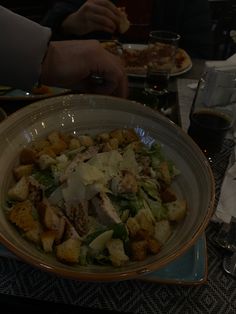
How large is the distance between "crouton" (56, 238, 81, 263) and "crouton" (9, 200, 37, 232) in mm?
61

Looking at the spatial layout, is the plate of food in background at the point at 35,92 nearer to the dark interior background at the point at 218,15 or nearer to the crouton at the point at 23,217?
the crouton at the point at 23,217

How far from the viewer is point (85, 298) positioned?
574mm

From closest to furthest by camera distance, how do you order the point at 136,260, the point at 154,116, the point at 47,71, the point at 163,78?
the point at 136,260 → the point at 154,116 → the point at 47,71 → the point at 163,78

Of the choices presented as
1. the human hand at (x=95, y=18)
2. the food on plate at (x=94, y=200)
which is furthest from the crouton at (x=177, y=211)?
the human hand at (x=95, y=18)

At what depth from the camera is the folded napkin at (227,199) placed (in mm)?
704

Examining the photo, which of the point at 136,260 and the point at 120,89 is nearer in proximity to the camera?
the point at 136,260

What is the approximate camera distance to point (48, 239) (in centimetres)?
55

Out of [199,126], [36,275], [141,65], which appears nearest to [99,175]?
[36,275]

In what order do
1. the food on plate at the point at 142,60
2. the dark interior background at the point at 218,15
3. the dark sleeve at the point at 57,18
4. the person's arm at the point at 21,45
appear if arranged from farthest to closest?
the dark interior background at the point at 218,15, the dark sleeve at the point at 57,18, the food on plate at the point at 142,60, the person's arm at the point at 21,45

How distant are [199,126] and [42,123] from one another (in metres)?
0.41

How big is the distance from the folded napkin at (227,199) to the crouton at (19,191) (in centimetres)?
37

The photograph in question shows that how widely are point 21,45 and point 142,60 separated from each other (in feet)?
2.19

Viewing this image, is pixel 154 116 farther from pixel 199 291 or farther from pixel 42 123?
pixel 199 291

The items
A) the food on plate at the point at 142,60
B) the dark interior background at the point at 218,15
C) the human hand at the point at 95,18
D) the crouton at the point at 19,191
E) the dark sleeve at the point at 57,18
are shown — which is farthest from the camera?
the dark interior background at the point at 218,15
